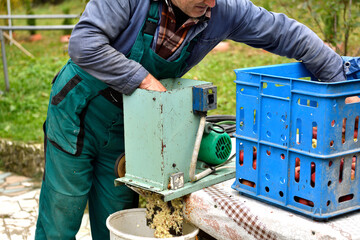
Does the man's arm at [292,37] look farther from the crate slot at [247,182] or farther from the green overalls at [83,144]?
the crate slot at [247,182]

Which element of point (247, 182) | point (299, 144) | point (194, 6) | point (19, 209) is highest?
point (194, 6)

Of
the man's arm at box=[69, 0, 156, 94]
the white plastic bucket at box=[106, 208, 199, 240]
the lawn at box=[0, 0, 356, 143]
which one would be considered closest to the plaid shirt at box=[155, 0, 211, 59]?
the man's arm at box=[69, 0, 156, 94]

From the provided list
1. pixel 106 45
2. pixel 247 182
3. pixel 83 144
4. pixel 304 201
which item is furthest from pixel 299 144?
pixel 83 144

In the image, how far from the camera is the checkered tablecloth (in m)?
1.94

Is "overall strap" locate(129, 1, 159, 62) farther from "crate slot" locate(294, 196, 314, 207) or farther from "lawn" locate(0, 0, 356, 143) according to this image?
"lawn" locate(0, 0, 356, 143)

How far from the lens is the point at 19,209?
474cm

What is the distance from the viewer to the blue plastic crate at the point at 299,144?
6.29ft

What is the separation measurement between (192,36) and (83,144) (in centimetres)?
A: 82

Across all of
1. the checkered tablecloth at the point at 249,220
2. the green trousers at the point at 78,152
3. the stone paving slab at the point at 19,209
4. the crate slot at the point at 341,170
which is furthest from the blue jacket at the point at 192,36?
the stone paving slab at the point at 19,209

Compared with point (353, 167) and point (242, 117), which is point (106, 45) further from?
point (353, 167)

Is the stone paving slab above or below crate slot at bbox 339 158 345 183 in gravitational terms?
below

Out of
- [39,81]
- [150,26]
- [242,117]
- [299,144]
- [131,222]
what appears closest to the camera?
[299,144]

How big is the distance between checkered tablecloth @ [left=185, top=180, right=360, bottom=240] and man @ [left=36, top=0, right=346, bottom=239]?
55cm

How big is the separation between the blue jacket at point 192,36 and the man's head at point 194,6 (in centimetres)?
10
